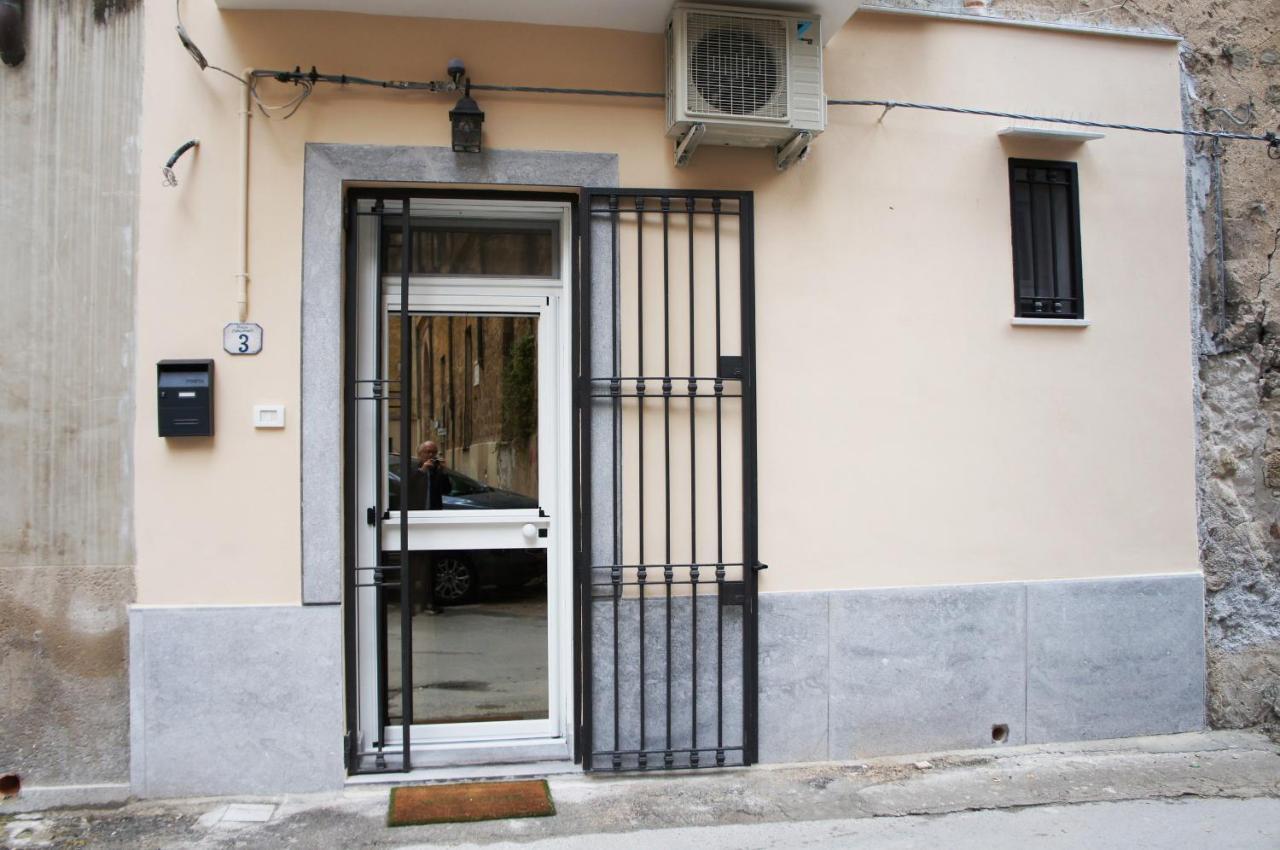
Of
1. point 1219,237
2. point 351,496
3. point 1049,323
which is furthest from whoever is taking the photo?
point 1219,237

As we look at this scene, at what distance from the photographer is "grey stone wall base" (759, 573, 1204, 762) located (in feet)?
15.5

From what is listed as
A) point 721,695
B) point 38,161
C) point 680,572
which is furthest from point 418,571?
point 38,161

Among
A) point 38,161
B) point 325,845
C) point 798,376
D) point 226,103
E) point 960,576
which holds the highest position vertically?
point 226,103

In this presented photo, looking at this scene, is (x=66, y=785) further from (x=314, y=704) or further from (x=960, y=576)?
(x=960, y=576)

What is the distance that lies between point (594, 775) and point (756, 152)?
322 cm

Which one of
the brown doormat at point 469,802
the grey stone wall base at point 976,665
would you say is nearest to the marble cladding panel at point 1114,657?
the grey stone wall base at point 976,665

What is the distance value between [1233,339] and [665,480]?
3.44 metres

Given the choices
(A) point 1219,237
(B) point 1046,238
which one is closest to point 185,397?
(B) point 1046,238

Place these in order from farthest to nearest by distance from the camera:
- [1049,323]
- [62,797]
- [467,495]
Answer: [1049,323] → [467,495] → [62,797]

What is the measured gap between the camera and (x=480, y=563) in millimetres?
4785

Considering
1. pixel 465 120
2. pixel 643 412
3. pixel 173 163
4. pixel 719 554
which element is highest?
pixel 465 120

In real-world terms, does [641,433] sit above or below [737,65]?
below

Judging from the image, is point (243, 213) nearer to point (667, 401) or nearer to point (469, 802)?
point (667, 401)

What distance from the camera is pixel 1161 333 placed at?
5227 millimetres
